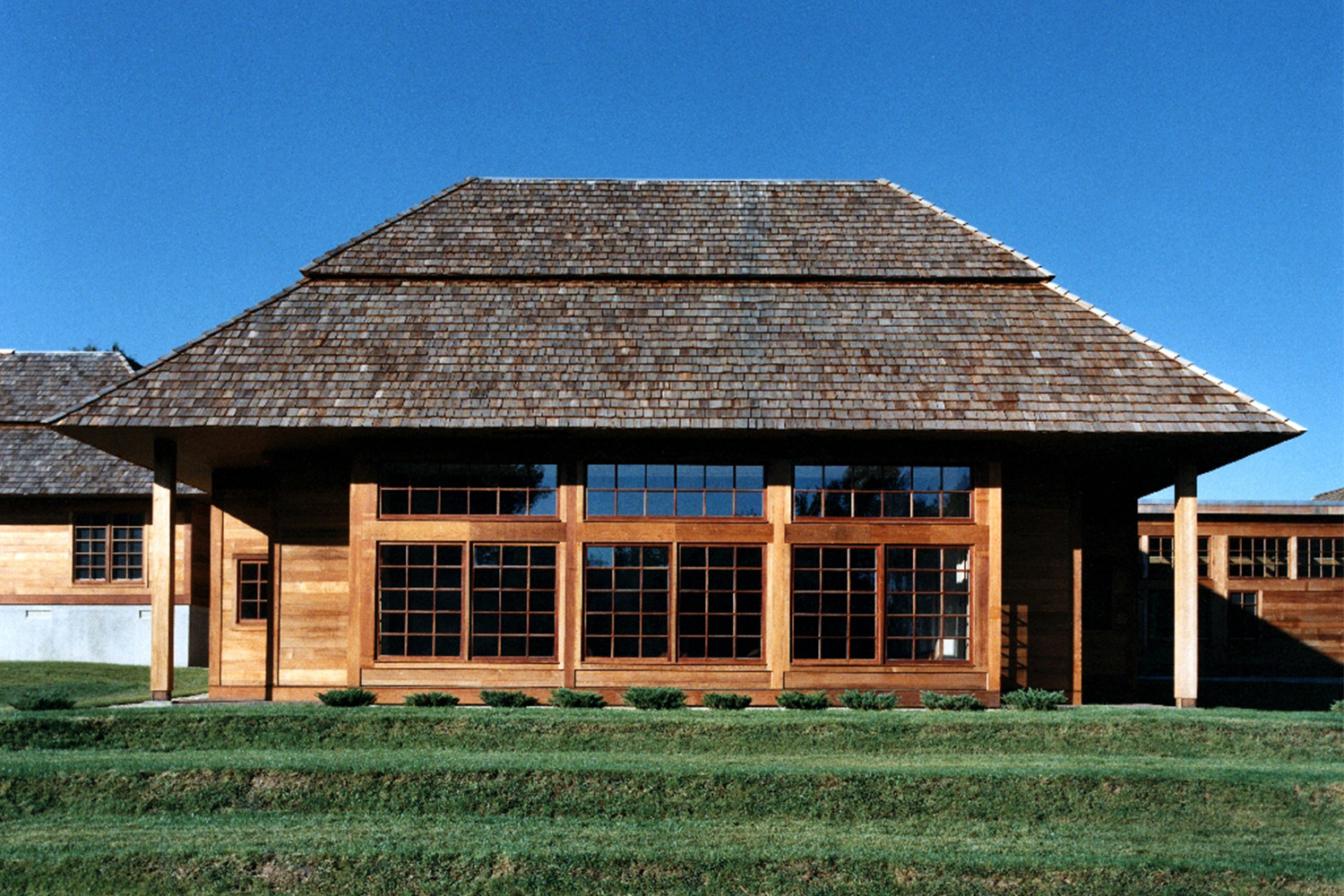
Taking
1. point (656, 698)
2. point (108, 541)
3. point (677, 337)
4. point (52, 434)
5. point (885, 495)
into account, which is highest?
point (677, 337)

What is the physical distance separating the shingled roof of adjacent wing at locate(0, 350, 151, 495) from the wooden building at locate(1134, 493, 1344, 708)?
2527 cm

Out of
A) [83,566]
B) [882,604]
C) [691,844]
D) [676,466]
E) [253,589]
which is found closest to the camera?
[691,844]

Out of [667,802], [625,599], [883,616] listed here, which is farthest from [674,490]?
[667,802]

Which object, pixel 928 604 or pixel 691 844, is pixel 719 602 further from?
pixel 691 844

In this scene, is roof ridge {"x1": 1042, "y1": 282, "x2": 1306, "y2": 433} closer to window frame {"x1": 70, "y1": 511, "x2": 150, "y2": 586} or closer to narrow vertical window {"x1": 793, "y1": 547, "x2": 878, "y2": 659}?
narrow vertical window {"x1": 793, "y1": 547, "x2": 878, "y2": 659}

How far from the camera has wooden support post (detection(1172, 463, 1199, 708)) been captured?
1788 centimetres

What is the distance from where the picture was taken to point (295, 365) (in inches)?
712

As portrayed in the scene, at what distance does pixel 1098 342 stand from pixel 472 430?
9.84 metres

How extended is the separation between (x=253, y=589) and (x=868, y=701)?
11001 millimetres

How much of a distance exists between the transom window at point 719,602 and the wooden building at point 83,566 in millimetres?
15665

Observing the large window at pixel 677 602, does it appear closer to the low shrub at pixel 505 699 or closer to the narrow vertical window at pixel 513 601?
the narrow vertical window at pixel 513 601

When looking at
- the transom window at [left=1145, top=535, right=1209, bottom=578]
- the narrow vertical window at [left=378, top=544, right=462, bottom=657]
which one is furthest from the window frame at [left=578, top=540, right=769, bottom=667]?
the transom window at [left=1145, top=535, right=1209, bottom=578]

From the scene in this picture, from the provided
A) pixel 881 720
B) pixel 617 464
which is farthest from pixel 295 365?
pixel 881 720

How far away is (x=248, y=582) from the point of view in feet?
68.5
